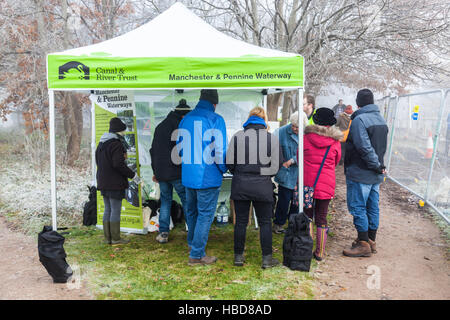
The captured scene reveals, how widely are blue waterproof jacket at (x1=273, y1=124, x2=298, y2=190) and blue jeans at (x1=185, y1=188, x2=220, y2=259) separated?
1.32 meters

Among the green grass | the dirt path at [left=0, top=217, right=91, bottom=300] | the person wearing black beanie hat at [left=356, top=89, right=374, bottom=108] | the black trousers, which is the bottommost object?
the dirt path at [left=0, top=217, right=91, bottom=300]

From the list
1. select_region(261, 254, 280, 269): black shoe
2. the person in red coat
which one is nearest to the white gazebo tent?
the person in red coat

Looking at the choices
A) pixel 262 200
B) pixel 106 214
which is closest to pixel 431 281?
pixel 262 200

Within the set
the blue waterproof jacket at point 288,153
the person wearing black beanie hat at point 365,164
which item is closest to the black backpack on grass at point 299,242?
the person wearing black beanie hat at point 365,164

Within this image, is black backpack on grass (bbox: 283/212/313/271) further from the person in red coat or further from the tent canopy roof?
the tent canopy roof

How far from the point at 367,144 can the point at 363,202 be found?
2.37 ft

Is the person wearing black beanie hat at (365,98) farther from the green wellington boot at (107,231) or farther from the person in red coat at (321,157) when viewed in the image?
the green wellington boot at (107,231)

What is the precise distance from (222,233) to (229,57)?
9.14 ft

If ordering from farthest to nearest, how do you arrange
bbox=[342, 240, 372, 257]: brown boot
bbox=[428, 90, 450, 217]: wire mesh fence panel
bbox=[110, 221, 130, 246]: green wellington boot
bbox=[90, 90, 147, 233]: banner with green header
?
bbox=[428, 90, 450, 217]: wire mesh fence panel < bbox=[90, 90, 147, 233]: banner with green header < bbox=[110, 221, 130, 246]: green wellington boot < bbox=[342, 240, 372, 257]: brown boot

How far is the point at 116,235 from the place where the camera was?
481 cm

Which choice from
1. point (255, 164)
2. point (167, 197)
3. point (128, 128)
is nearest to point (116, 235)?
point (167, 197)

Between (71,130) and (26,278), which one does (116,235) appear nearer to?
(26,278)

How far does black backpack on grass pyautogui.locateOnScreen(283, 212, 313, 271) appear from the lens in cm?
385

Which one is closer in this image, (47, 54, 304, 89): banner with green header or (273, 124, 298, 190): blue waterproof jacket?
(47, 54, 304, 89): banner with green header
